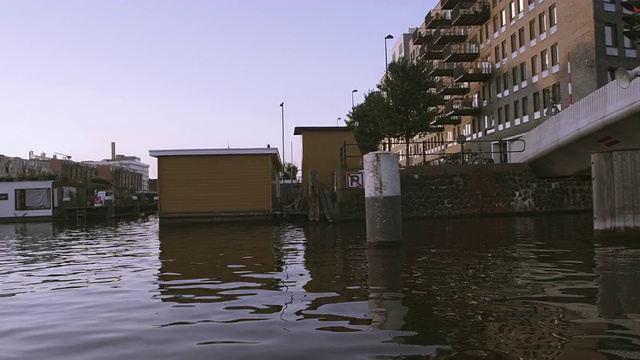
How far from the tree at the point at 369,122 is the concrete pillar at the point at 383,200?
31.1 metres

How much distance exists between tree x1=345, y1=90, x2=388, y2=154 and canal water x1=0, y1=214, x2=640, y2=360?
1300 inches

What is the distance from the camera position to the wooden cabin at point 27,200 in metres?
39.2

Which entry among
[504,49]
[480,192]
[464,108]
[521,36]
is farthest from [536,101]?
[480,192]

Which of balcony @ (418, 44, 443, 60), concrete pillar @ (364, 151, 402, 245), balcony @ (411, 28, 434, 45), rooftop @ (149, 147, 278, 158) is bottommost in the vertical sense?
concrete pillar @ (364, 151, 402, 245)

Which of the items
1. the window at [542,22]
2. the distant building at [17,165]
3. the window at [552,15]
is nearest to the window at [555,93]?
the window at [552,15]

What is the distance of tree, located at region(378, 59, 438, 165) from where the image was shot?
136 feet

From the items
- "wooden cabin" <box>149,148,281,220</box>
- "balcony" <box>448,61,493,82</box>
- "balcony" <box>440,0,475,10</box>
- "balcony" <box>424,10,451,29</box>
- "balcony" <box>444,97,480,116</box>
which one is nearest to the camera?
"wooden cabin" <box>149,148,281,220</box>

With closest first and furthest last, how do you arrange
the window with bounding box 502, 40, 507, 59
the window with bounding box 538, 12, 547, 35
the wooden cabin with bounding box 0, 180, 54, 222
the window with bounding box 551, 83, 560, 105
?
the window with bounding box 551, 83, 560, 105 → the wooden cabin with bounding box 0, 180, 54, 222 → the window with bounding box 538, 12, 547, 35 → the window with bounding box 502, 40, 507, 59

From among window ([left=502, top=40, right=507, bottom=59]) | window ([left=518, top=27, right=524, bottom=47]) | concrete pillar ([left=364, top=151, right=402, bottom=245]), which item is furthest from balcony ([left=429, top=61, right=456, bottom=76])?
concrete pillar ([left=364, top=151, right=402, bottom=245])

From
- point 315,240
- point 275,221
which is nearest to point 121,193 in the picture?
point 275,221

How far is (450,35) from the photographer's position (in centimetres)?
5594

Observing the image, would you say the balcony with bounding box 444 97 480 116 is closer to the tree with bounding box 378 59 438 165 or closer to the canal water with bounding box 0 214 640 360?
the tree with bounding box 378 59 438 165

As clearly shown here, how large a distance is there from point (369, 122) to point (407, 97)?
29.9 ft

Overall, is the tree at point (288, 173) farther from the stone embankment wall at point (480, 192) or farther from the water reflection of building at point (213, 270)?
the water reflection of building at point (213, 270)
